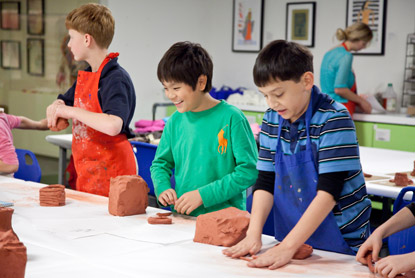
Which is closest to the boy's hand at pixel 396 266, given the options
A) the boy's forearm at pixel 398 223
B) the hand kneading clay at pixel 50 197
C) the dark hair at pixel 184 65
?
the boy's forearm at pixel 398 223

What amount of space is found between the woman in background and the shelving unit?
1.88 feet

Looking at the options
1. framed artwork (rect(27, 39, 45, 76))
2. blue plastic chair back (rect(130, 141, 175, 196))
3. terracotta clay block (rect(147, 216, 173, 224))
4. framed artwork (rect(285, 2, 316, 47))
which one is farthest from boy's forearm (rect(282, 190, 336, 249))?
framed artwork (rect(285, 2, 316, 47))

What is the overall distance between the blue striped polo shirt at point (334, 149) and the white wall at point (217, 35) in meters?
4.19

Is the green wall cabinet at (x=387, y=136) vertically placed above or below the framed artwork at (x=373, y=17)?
below

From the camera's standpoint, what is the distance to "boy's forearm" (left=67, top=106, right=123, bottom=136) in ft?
7.48

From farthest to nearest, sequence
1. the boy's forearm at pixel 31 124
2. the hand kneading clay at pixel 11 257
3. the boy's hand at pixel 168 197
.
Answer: the boy's forearm at pixel 31 124, the boy's hand at pixel 168 197, the hand kneading clay at pixel 11 257

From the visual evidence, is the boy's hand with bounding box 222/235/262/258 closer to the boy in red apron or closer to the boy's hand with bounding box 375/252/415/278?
the boy's hand with bounding box 375/252/415/278

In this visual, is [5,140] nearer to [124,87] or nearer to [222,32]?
[124,87]

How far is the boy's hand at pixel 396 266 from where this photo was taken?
1363 mm

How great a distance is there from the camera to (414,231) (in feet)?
6.44

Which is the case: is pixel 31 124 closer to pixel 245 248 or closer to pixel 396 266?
pixel 245 248

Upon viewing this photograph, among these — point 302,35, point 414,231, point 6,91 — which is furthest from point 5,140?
point 302,35

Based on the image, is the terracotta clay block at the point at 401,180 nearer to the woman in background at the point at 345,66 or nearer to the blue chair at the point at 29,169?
the blue chair at the point at 29,169

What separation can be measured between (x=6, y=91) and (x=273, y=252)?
4.43 metres
